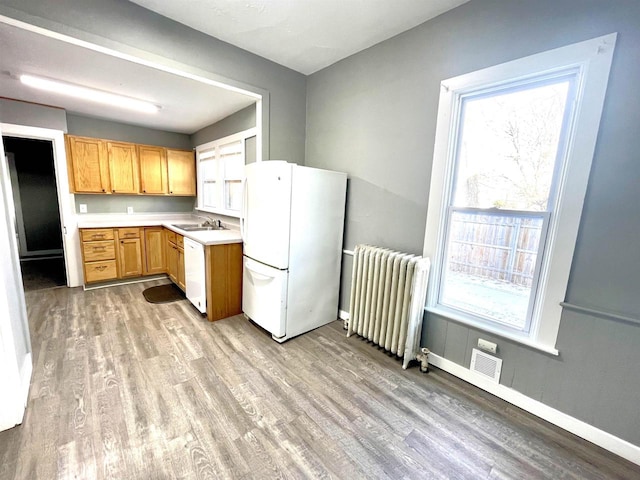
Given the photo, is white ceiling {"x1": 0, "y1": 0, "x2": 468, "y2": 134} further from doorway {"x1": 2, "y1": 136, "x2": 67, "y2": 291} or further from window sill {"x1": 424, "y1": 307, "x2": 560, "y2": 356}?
doorway {"x1": 2, "y1": 136, "x2": 67, "y2": 291}

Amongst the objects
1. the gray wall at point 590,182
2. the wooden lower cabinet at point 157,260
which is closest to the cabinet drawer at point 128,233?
the wooden lower cabinet at point 157,260

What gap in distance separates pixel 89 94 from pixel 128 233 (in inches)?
70.2

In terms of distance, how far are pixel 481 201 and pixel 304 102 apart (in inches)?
91.4

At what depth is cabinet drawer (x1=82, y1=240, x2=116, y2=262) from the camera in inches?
142

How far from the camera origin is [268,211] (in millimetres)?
2441

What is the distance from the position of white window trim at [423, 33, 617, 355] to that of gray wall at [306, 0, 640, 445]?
4 cm

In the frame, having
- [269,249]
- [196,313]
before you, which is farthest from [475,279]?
[196,313]

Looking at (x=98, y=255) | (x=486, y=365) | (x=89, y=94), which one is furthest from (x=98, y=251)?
(x=486, y=365)

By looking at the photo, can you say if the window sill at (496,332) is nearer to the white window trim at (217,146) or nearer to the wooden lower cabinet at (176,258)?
the white window trim at (217,146)

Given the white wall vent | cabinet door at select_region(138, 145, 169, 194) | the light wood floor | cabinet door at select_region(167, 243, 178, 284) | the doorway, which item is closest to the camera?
the light wood floor

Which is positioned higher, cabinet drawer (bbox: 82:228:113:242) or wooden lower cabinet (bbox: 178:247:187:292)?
cabinet drawer (bbox: 82:228:113:242)

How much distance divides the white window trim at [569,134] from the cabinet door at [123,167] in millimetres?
4332

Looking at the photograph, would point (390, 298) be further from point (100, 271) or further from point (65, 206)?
point (65, 206)

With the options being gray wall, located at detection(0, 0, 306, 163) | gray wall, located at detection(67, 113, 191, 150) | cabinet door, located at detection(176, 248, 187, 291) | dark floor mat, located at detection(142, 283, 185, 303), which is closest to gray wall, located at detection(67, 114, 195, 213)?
gray wall, located at detection(67, 113, 191, 150)
